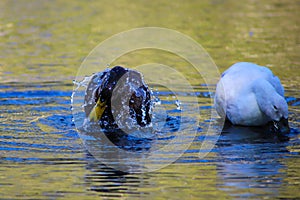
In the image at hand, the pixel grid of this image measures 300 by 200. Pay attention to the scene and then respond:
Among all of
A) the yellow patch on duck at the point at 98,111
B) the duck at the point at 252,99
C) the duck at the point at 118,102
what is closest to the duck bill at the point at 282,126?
the duck at the point at 252,99

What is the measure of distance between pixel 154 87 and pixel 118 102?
7.55 ft

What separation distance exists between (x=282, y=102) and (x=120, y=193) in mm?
2920

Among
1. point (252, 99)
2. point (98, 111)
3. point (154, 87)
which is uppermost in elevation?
point (252, 99)

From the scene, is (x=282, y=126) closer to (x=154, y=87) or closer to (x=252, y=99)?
(x=252, y=99)

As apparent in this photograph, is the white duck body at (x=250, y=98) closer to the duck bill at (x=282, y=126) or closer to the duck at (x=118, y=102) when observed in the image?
the duck bill at (x=282, y=126)

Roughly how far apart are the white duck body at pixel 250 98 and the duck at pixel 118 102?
3.25ft

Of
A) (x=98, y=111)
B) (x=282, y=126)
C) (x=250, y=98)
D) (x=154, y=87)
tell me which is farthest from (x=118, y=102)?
(x=154, y=87)

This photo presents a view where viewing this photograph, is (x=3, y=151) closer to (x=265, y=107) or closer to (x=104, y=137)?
(x=104, y=137)

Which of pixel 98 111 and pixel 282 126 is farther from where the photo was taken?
pixel 98 111

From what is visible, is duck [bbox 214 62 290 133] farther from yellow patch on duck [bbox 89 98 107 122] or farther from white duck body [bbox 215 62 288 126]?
yellow patch on duck [bbox 89 98 107 122]

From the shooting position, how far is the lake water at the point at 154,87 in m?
6.46

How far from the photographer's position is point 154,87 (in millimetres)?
11016

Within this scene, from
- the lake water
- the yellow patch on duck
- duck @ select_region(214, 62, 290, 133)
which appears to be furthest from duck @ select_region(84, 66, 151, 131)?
duck @ select_region(214, 62, 290, 133)

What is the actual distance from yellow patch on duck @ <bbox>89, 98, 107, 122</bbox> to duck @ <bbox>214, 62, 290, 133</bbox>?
1.48m
